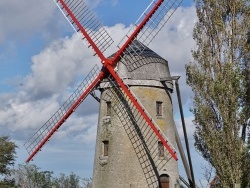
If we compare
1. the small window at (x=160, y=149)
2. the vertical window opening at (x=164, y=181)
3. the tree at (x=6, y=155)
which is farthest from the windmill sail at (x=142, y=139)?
the tree at (x=6, y=155)

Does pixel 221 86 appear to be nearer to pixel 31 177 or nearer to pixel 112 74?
pixel 112 74

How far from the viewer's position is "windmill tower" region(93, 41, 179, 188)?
952 inches

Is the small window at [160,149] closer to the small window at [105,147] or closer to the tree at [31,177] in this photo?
the small window at [105,147]

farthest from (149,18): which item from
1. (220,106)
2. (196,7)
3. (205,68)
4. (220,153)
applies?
(220,153)

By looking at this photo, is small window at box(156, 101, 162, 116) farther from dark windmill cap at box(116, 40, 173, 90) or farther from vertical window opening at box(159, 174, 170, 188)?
vertical window opening at box(159, 174, 170, 188)

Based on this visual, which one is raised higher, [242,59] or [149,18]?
[149,18]

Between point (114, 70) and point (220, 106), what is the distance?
19.5 ft

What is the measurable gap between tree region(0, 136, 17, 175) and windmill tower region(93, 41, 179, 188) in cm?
1846

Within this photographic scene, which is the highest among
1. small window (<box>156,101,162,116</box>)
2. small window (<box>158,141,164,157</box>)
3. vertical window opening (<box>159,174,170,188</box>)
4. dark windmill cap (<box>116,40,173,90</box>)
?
dark windmill cap (<box>116,40,173,90</box>)

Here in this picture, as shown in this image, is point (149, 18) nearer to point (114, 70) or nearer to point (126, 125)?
point (114, 70)

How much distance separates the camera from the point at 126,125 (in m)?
24.7

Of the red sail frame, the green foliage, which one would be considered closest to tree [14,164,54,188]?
the green foliage

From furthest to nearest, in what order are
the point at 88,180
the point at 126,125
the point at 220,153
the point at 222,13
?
the point at 88,180, the point at 126,125, the point at 222,13, the point at 220,153

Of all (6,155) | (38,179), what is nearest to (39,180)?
(38,179)
